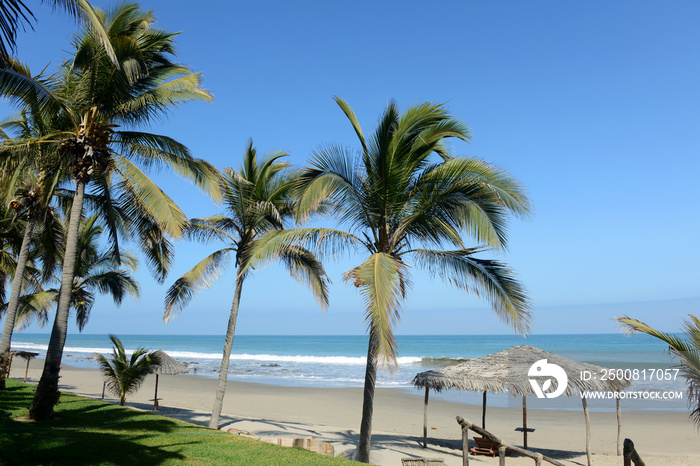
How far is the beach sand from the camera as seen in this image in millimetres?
12000

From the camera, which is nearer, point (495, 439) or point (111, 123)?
point (495, 439)

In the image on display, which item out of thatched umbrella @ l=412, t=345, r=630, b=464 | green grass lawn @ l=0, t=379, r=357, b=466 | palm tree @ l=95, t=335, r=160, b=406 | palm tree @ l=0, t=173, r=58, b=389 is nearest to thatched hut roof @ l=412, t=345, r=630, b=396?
thatched umbrella @ l=412, t=345, r=630, b=464

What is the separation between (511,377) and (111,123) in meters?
10.8

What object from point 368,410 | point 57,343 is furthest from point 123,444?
point 368,410

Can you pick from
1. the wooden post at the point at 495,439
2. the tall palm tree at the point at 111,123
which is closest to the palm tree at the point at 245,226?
the tall palm tree at the point at 111,123

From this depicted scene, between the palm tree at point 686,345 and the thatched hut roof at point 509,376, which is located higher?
the palm tree at point 686,345

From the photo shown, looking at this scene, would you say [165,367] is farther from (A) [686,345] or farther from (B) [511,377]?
(A) [686,345]

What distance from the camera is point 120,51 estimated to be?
9266mm

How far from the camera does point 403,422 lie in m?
17.5

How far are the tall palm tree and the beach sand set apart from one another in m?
5.99

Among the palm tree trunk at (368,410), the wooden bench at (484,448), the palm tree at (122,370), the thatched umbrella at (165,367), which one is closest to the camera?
the palm tree trunk at (368,410)

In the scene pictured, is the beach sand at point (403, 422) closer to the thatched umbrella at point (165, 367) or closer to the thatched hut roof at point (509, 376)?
the thatched umbrella at point (165, 367)

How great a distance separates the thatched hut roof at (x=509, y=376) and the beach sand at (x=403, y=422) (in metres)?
1.63

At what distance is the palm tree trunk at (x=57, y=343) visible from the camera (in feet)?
28.9
